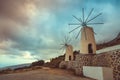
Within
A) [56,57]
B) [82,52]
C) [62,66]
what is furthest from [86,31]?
[56,57]

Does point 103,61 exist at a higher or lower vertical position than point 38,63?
lower

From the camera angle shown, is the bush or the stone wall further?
the bush

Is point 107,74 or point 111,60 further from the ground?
point 111,60

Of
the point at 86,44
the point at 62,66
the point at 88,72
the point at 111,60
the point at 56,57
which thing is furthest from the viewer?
the point at 56,57

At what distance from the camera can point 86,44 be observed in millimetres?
20750

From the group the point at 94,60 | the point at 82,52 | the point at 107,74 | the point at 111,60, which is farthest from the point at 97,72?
the point at 82,52

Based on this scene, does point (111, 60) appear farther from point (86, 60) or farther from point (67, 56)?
point (67, 56)

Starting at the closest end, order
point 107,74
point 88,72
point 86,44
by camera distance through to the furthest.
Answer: point 107,74
point 88,72
point 86,44

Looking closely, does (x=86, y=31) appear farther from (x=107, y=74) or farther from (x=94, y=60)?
(x=107, y=74)

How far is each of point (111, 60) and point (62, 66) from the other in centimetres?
1425

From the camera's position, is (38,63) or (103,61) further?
(38,63)

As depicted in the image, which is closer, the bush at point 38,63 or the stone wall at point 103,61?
the stone wall at point 103,61

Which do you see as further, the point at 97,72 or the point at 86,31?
the point at 86,31

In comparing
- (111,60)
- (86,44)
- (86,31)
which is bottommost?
(111,60)
